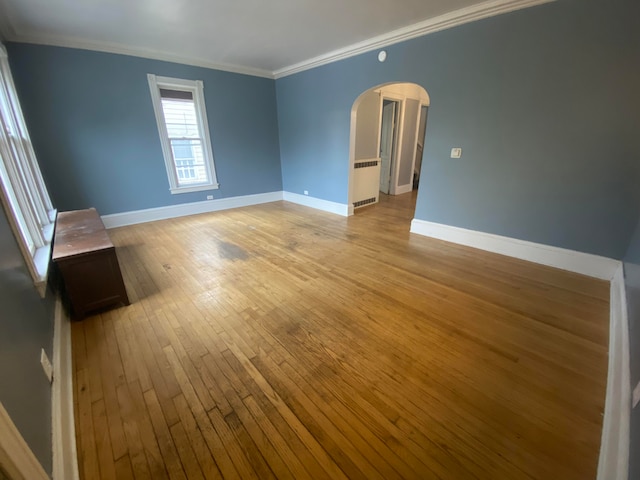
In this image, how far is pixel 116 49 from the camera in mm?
3918

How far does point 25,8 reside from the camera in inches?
109

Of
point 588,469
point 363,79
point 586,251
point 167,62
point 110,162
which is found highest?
point 167,62

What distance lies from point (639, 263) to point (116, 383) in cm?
377

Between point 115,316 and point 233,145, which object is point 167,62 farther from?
point 115,316

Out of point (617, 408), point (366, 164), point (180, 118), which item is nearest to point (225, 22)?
point (180, 118)

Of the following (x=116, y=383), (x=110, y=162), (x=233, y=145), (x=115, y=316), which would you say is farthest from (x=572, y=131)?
(x=110, y=162)

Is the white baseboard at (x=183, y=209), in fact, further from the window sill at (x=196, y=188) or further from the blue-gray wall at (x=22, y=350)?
the blue-gray wall at (x=22, y=350)

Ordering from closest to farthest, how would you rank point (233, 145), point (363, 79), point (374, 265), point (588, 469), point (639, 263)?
point (588, 469) < point (639, 263) < point (374, 265) < point (363, 79) < point (233, 145)

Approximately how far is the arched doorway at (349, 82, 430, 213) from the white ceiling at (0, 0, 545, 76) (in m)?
1.17

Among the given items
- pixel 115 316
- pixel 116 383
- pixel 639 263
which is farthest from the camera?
pixel 115 316

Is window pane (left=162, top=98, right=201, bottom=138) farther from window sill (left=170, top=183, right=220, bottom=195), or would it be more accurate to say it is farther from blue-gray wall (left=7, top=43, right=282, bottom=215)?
window sill (left=170, top=183, right=220, bottom=195)

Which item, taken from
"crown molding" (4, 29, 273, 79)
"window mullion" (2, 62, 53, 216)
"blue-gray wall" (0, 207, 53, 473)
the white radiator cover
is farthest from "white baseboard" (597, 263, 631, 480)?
"crown molding" (4, 29, 273, 79)

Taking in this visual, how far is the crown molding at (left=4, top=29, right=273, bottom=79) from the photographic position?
3381mm

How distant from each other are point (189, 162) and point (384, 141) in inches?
181
